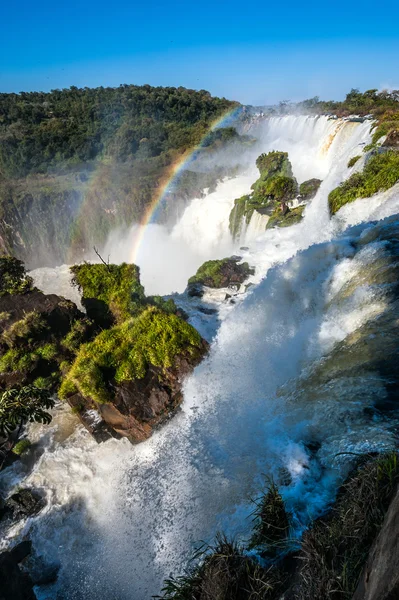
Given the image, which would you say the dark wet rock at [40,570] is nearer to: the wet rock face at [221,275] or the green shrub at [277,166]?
the wet rock face at [221,275]

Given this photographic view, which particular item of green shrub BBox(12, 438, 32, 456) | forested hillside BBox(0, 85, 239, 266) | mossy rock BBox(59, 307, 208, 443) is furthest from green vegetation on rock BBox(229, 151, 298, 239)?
green shrub BBox(12, 438, 32, 456)

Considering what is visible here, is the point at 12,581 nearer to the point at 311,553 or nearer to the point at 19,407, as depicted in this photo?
the point at 19,407

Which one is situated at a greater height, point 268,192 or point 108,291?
point 268,192

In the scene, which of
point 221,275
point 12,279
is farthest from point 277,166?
point 12,279

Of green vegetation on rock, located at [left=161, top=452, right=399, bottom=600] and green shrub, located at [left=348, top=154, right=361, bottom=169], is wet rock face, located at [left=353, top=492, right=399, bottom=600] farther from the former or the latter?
green shrub, located at [left=348, top=154, right=361, bottom=169]

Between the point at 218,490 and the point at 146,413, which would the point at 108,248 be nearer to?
the point at 146,413

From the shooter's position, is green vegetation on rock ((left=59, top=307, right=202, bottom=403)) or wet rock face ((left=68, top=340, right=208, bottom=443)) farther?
green vegetation on rock ((left=59, top=307, right=202, bottom=403))
